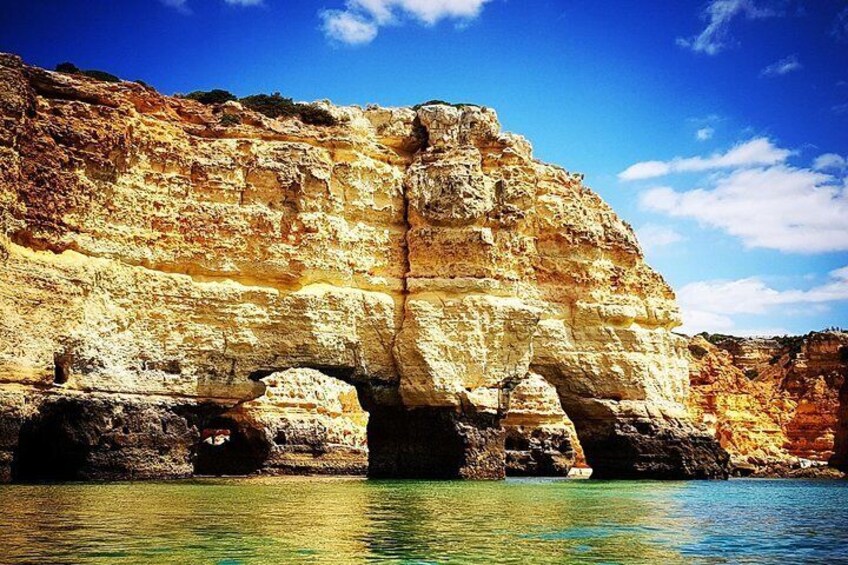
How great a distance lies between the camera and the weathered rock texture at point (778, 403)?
56.8m

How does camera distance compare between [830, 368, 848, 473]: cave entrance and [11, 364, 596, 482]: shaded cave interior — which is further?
[830, 368, 848, 473]: cave entrance

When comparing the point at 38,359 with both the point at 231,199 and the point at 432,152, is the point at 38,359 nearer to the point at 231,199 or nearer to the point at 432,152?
the point at 231,199

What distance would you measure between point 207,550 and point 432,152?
23417 millimetres

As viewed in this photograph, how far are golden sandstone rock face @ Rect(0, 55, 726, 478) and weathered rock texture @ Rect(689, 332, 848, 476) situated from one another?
22.8m

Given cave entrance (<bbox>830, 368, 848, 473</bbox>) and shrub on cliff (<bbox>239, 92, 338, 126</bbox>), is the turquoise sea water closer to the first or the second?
shrub on cliff (<bbox>239, 92, 338, 126</bbox>)

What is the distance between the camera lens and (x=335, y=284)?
2989 cm

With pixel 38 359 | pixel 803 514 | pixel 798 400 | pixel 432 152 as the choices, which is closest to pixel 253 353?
pixel 38 359

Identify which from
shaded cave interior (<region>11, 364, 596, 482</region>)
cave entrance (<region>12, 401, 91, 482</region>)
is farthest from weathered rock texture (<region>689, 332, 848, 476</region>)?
cave entrance (<region>12, 401, 91, 482</region>)

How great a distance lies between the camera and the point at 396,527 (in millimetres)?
13500

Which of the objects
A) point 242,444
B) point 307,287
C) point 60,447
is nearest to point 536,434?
point 242,444

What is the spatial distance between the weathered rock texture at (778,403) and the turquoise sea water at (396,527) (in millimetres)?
36296

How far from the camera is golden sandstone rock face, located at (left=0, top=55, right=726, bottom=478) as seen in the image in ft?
79.7

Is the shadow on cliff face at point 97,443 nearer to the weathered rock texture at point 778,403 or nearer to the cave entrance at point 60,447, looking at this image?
the cave entrance at point 60,447

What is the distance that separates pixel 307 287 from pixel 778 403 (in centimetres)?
4193
